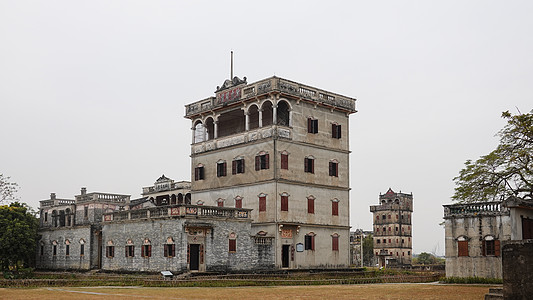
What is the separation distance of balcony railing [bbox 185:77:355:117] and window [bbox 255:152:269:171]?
5.17 meters

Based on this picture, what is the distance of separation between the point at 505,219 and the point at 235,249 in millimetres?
18900

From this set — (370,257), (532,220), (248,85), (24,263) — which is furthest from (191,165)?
(370,257)

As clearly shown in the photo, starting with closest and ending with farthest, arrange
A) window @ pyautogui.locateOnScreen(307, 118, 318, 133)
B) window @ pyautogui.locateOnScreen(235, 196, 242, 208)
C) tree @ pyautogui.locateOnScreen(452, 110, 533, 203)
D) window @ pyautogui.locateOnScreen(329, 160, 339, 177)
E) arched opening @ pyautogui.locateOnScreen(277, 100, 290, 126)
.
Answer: tree @ pyautogui.locateOnScreen(452, 110, 533, 203) → window @ pyautogui.locateOnScreen(235, 196, 242, 208) → window @ pyautogui.locateOnScreen(307, 118, 318, 133) → arched opening @ pyautogui.locateOnScreen(277, 100, 290, 126) → window @ pyautogui.locateOnScreen(329, 160, 339, 177)

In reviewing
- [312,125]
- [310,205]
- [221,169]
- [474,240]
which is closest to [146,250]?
[221,169]

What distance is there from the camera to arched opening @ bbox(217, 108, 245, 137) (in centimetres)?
5422

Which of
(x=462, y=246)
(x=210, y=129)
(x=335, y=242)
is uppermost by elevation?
(x=210, y=129)

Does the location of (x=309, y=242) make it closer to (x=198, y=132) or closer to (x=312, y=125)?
(x=312, y=125)

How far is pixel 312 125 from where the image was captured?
5078cm

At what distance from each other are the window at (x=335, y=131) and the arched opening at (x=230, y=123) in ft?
28.2

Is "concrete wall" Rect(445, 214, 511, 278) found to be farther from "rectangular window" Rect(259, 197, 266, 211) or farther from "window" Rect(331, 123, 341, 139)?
"window" Rect(331, 123, 341, 139)

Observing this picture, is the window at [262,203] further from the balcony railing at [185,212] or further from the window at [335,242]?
the window at [335,242]

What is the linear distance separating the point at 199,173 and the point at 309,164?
10970 millimetres

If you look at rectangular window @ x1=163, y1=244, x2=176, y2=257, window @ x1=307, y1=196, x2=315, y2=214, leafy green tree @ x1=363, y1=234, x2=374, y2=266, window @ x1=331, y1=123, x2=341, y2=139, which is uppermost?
window @ x1=331, y1=123, x2=341, y2=139

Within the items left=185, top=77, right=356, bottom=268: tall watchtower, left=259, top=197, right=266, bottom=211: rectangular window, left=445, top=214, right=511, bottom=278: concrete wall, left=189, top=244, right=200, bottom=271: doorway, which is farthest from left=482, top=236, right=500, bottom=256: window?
left=189, top=244, right=200, bottom=271: doorway
